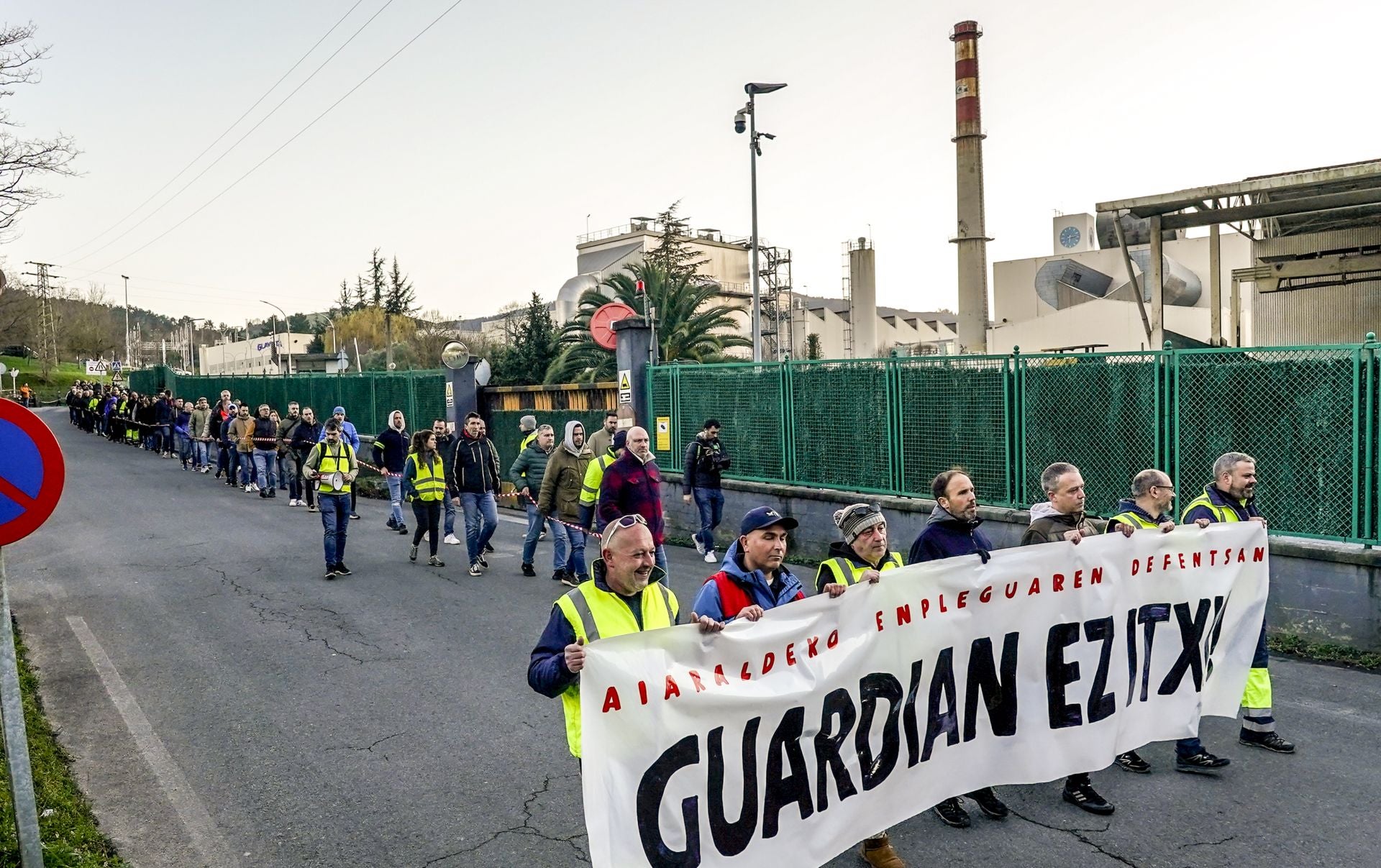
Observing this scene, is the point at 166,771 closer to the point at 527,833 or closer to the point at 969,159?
the point at 527,833

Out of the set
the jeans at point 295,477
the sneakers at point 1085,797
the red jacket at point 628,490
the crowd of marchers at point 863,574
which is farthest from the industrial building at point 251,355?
the sneakers at point 1085,797

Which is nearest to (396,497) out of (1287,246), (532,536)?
(532,536)

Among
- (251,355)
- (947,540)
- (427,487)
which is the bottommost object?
(427,487)

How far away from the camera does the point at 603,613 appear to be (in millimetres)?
3945

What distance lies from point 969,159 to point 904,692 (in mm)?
38430

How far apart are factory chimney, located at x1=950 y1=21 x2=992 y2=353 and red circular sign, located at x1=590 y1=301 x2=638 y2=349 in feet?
77.8

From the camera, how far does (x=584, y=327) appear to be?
32719mm

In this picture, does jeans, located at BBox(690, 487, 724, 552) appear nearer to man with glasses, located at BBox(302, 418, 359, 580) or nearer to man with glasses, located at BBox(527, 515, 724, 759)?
man with glasses, located at BBox(302, 418, 359, 580)

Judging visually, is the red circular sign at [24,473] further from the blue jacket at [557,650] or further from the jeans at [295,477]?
the jeans at [295,477]

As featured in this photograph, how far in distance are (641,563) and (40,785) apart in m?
3.81

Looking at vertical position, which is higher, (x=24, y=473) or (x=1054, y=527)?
(x=24, y=473)

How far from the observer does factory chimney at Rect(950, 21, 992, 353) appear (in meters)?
39.6

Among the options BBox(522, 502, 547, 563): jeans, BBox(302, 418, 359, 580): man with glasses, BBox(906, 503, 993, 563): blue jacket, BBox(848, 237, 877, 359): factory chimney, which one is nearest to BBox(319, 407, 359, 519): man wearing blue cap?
BBox(302, 418, 359, 580): man with glasses

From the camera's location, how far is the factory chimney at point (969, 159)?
39562 mm
